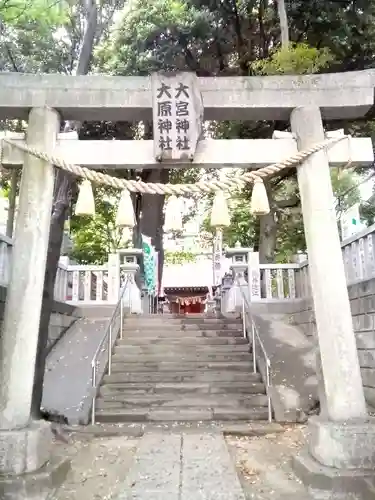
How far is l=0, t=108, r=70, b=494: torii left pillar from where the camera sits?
4.37 m

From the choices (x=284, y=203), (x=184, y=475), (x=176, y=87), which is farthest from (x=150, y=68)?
(x=184, y=475)

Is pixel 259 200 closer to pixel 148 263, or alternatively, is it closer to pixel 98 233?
pixel 148 263

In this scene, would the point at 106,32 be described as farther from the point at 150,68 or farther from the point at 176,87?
the point at 176,87

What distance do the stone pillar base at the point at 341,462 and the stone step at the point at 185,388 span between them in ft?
11.7

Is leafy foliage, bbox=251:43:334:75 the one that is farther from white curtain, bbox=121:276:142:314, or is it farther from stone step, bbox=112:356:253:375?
white curtain, bbox=121:276:142:314

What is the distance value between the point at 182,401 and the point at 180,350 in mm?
1846

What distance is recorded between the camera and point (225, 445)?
5879 millimetres

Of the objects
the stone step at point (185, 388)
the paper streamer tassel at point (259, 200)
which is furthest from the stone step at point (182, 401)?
the paper streamer tassel at point (259, 200)

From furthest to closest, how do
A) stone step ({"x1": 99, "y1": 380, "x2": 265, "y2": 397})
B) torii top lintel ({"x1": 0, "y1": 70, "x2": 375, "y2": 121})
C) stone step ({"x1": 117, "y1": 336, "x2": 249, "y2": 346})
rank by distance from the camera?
1. stone step ({"x1": 117, "y1": 336, "x2": 249, "y2": 346})
2. stone step ({"x1": 99, "y1": 380, "x2": 265, "y2": 397})
3. torii top lintel ({"x1": 0, "y1": 70, "x2": 375, "y2": 121})

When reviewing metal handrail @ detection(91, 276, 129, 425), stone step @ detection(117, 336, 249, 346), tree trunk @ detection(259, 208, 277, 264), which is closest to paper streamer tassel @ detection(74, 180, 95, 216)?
metal handrail @ detection(91, 276, 129, 425)

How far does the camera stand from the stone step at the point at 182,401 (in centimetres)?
778

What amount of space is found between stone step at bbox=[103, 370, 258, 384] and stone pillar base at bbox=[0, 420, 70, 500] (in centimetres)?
396

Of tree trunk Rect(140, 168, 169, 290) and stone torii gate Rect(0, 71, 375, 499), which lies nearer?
stone torii gate Rect(0, 71, 375, 499)

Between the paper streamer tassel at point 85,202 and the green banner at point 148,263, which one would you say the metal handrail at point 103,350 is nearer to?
the green banner at point 148,263
